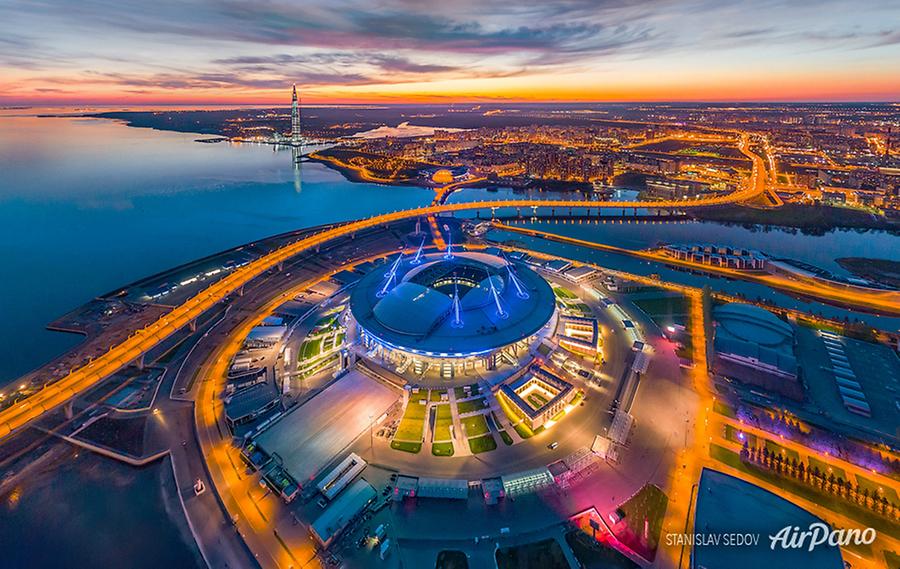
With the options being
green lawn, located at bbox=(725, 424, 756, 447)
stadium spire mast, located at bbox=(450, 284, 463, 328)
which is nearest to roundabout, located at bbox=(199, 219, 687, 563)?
stadium spire mast, located at bbox=(450, 284, 463, 328)

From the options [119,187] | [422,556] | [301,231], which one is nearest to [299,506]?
[422,556]

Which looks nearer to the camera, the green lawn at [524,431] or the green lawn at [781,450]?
the green lawn at [781,450]

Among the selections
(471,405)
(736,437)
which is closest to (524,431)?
(471,405)

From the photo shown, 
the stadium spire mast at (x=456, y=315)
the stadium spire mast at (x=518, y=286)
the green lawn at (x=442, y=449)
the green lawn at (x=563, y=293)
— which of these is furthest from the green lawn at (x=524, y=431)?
the green lawn at (x=563, y=293)

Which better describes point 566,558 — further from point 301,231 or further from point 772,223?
point 772,223

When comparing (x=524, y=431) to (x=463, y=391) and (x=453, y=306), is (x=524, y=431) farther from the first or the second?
(x=453, y=306)

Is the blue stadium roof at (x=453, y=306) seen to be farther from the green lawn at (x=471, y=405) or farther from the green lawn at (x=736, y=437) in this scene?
the green lawn at (x=736, y=437)
